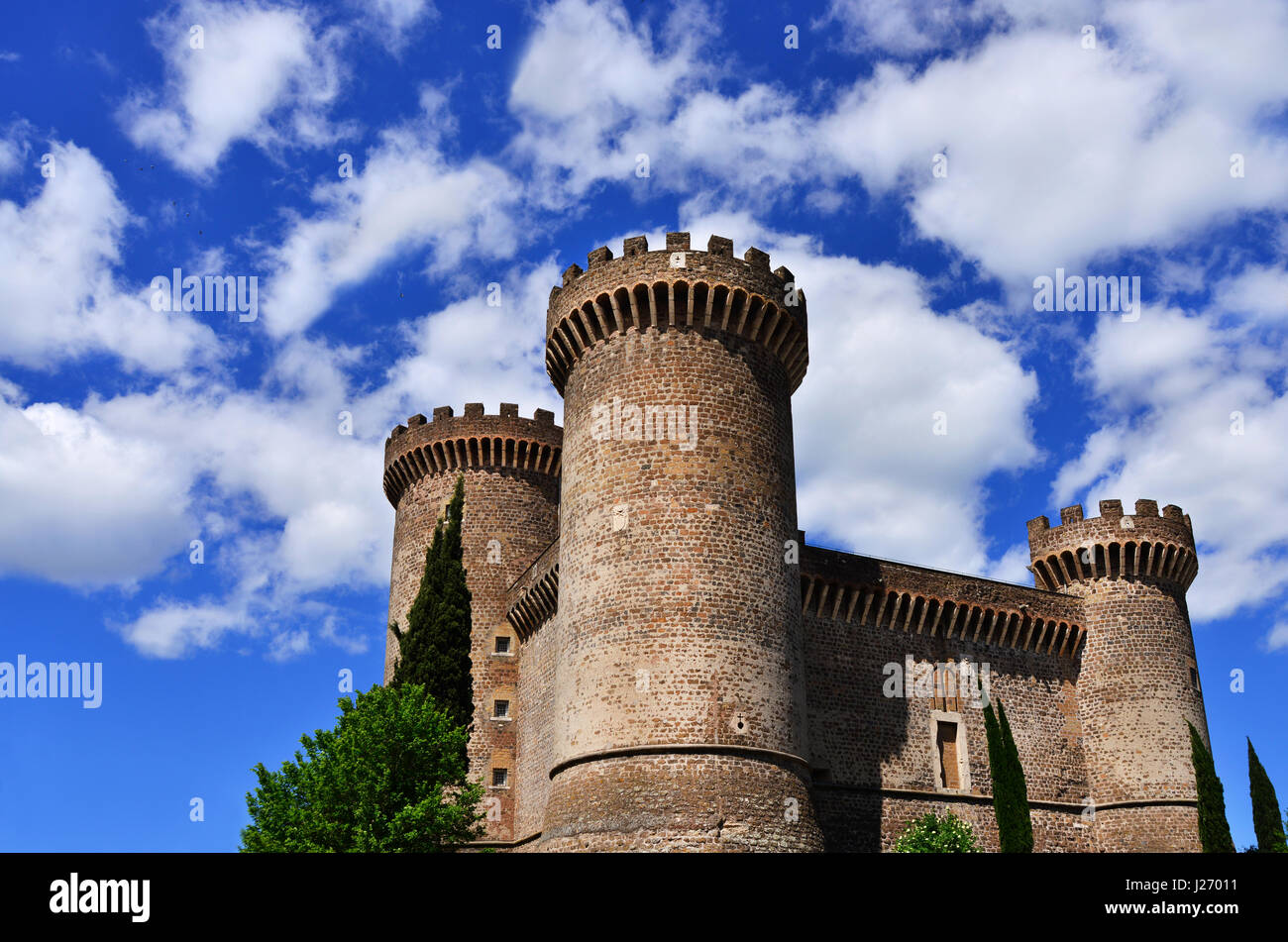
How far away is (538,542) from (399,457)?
6.56 meters

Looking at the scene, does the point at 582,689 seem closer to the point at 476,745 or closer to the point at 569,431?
the point at 569,431

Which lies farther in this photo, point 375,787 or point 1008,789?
point 1008,789

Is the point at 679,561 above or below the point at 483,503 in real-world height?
below

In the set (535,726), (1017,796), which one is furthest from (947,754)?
(535,726)

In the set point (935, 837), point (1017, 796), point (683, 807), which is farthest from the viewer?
point (1017, 796)

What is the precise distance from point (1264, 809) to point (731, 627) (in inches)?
839

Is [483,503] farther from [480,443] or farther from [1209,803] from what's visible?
[1209,803]

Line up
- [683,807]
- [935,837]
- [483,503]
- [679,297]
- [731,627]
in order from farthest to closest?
[483,503] < [935,837] < [679,297] < [731,627] < [683,807]

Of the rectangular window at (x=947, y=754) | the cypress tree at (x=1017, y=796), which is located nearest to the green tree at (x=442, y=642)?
the rectangular window at (x=947, y=754)

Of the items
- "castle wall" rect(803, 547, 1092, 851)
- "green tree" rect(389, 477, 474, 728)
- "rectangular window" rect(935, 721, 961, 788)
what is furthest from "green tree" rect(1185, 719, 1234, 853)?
"green tree" rect(389, 477, 474, 728)

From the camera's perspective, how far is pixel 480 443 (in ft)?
131

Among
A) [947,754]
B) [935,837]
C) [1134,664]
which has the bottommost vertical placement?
[935,837]

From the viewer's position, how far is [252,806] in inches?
1151
